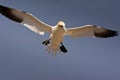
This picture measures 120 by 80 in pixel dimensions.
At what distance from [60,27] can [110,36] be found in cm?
243

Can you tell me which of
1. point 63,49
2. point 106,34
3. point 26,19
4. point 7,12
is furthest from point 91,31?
point 7,12

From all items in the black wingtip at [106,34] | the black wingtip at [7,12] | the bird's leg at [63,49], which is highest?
the black wingtip at [106,34]

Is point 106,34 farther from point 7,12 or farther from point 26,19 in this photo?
point 7,12

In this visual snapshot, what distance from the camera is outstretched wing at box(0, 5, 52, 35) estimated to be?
2317 inches

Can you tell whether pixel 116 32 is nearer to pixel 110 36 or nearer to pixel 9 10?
pixel 110 36

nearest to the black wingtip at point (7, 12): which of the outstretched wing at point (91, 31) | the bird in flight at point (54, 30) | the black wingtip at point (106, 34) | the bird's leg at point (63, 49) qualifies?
the bird in flight at point (54, 30)

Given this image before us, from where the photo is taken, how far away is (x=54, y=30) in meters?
58.5

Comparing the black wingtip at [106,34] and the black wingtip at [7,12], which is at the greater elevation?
the black wingtip at [106,34]

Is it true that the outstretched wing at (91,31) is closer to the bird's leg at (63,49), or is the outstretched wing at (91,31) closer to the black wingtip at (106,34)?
the black wingtip at (106,34)

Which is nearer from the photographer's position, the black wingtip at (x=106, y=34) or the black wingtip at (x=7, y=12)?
the black wingtip at (x=7, y=12)

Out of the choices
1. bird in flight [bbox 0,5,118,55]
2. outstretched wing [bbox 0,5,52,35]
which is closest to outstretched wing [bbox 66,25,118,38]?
bird in flight [bbox 0,5,118,55]

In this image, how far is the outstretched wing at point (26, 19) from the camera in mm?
58844

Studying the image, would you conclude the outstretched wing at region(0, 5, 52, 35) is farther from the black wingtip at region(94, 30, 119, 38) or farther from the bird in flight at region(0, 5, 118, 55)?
the black wingtip at region(94, 30, 119, 38)

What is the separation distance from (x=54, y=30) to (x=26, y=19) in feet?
4.82
